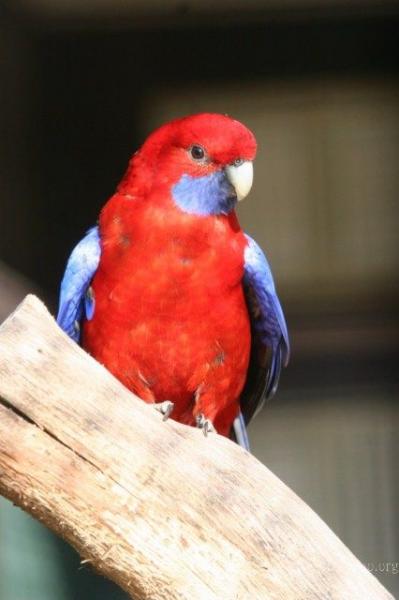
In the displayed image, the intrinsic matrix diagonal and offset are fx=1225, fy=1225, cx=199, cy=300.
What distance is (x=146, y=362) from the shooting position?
2699mm

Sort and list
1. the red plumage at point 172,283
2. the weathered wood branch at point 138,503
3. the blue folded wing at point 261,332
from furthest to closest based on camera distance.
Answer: the blue folded wing at point 261,332, the red plumage at point 172,283, the weathered wood branch at point 138,503

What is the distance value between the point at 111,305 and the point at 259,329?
1.35ft

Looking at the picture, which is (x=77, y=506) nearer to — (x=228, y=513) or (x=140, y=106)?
(x=228, y=513)

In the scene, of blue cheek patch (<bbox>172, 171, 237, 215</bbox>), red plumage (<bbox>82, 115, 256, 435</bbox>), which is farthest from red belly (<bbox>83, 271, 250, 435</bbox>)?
blue cheek patch (<bbox>172, 171, 237, 215</bbox>)

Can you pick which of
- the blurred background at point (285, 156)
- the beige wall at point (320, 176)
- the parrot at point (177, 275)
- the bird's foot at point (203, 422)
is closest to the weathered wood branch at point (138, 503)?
the bird's foot at point (203, 422)

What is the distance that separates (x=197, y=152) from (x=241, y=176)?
0.12m

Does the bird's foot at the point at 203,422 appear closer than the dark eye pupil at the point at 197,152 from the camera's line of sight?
Yes

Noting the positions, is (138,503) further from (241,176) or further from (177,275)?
(241,176)

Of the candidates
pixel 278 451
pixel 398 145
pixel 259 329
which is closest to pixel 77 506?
pixel 259 329

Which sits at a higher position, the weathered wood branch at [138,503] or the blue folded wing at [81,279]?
the blue folded wing at [81,279]

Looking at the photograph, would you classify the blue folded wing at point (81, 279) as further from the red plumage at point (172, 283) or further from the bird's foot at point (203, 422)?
the bird's foot at point (203, 422)

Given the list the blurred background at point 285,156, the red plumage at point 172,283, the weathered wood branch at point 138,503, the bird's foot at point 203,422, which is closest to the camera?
the weathered wood branch at point 138,503

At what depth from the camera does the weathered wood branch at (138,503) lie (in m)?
1.93

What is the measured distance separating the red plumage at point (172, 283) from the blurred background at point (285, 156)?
5.17ft
